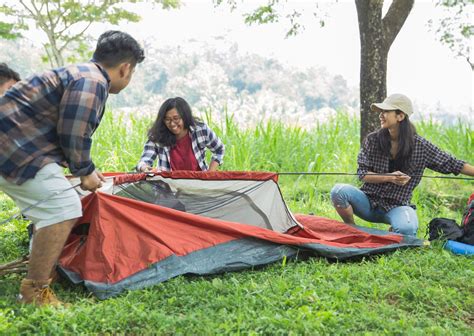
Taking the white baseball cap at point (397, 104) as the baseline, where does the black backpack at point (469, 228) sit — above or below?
below

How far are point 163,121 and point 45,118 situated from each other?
155cm

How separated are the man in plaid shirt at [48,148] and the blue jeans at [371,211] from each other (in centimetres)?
188

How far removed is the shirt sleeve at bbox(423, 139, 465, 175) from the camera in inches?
136

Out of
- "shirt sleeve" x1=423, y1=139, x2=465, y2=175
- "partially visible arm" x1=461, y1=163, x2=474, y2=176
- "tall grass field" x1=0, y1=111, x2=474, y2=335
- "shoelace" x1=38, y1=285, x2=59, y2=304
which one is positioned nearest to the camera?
"tall grass field" x1=0, y1=111, x2=474, y2=335

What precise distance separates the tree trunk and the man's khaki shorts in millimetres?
3699

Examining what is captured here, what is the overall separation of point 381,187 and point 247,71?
48.1 meters

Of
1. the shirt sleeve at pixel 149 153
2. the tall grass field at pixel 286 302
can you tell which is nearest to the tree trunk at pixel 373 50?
the tall grass field at pixel 286 302

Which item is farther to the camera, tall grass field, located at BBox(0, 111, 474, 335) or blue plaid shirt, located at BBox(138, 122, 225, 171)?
blue plaid shirt, located at BBox(138, 122, 225, 171)

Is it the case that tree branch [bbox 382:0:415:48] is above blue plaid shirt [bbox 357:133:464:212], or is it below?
above

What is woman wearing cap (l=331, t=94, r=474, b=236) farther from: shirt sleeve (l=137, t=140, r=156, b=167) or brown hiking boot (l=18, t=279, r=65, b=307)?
brown hiking boot (l=18, t=279, r=65, b=307)

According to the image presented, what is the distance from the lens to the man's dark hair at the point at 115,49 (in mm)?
2430

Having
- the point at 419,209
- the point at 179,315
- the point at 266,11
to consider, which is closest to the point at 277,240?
the point at 179,315

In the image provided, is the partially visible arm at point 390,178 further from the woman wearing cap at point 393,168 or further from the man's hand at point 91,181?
the man's hand at point 91,181

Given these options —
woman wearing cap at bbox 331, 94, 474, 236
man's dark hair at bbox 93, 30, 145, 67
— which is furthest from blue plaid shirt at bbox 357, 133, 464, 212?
man's dark hair at bbox 93, 30, 145, 67
